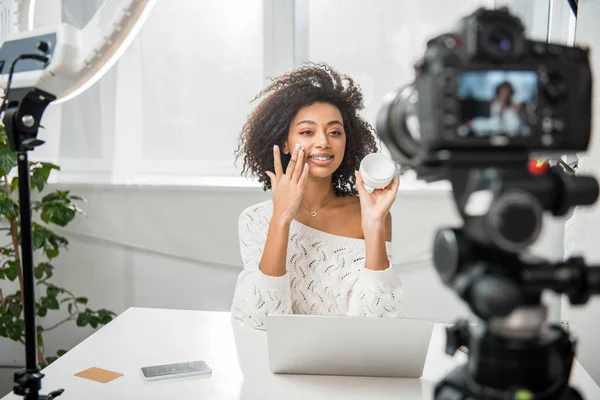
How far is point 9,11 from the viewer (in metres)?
0.98

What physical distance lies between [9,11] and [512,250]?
86 cm

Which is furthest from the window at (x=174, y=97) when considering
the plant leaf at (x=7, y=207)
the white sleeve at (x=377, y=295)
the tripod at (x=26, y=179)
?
the tripod at (x=26, y=179)

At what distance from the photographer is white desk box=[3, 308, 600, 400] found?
3.96 ft

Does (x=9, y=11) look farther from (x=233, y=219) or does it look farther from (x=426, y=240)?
(x=426, y=240)

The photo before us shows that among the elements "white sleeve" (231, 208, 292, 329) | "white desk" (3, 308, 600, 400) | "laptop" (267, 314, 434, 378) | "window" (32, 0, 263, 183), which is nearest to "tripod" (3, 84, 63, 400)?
"white desk" (3, 308, 600, 400)

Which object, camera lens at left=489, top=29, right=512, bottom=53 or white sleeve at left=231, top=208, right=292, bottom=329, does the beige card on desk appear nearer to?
white sleeve at left=231, top=208, right=292, bottom=329

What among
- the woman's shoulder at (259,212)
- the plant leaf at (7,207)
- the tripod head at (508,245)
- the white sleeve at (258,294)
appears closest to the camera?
the tripod head at (508,245)

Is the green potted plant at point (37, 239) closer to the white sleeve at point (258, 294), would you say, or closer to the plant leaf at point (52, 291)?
the plant leaf at point (52, 291)

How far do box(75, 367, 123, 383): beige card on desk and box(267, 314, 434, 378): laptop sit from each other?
336 millimetres

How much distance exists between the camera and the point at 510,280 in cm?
55

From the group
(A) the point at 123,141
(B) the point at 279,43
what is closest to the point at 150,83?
(A) the point at 123,141

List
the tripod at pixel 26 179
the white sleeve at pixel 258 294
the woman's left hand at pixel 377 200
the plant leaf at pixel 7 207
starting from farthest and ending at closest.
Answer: the plant leaf at pixel 7 207, the woman's left hand at pixel 377 200, the white sleeve at pixel 258 294, the tripod at pixel 26 179

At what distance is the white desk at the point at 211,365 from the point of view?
1207mm

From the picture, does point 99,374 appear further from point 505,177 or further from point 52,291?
point 52,291
